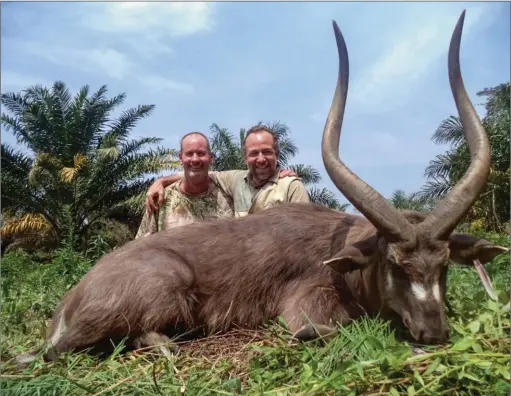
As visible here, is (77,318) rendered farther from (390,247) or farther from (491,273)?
(491,273)

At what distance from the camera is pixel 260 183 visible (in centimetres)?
669

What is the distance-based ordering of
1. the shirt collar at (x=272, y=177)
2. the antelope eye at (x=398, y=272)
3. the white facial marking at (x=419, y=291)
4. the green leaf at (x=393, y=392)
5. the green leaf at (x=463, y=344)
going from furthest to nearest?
the shirt collar at (x=272, y=177), the antelope eye at (x=398, y=272), the white facial marking at (x=419, y=291), the green leaf at (x=463, y=344), the green leaf at (x=393, y=392)

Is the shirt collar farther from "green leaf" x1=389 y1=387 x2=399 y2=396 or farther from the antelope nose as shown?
"green leaf" x1=389 y1=387 x2=399 y2=396

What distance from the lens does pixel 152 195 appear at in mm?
6879

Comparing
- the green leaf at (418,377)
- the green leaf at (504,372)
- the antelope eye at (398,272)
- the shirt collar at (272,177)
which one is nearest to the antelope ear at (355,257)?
the antelope eye at (398,272)

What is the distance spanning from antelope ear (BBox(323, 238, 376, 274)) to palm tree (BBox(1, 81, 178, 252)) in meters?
16.7

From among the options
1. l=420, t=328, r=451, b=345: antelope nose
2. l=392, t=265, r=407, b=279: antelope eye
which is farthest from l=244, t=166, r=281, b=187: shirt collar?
l=420, t=328, r=451, b=345: antelope nose

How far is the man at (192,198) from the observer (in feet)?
22.5

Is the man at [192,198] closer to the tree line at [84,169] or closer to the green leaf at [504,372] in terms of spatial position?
the green leaf at [504,372]

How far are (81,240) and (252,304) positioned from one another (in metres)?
18.4

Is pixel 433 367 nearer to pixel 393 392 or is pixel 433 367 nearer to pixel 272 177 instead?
pixel 393 392

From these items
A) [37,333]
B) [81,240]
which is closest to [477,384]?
[37,333]

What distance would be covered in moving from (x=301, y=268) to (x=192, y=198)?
2.50 meters

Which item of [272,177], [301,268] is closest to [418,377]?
[301,268]
